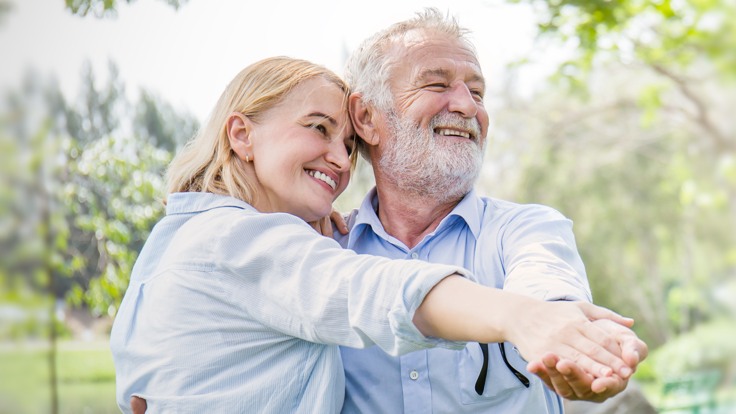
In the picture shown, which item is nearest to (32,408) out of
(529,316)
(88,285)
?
(88,285)

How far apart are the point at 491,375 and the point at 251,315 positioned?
0.59 meters

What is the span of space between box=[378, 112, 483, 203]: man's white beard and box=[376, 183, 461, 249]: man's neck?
21 mm

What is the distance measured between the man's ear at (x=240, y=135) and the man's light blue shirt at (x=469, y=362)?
18.3 inches

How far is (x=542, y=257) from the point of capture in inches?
55.4

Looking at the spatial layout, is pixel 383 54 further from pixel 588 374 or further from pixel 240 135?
pixel 588 374

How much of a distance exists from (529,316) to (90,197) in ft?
13.0

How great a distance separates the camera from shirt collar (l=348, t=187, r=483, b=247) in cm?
181

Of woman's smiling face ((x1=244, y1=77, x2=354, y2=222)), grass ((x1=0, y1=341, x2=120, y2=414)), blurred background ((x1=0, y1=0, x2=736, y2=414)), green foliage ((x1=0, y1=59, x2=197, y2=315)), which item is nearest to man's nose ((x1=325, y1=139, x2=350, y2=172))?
woman's smiling face ((x1=244, y1=77, x2=354, y2=222))

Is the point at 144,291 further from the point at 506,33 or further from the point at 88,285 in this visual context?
the point at 506,33

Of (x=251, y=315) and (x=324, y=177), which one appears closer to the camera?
(x=251, y=315)

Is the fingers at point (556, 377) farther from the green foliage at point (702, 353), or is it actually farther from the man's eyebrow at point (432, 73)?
→ the green foliage at point (702, 353)

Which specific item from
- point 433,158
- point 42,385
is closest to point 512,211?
point 433,158

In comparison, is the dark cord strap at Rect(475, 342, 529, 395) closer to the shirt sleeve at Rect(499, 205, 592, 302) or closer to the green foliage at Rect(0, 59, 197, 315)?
the shirt sleeve at Rect(499, 205, 592, 302)

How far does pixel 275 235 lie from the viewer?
1.22 meters
